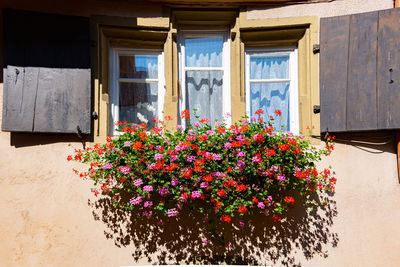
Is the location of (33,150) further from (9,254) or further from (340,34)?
(340,34)

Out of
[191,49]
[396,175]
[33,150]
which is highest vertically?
[191,49]

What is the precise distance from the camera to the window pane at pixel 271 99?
3.90m

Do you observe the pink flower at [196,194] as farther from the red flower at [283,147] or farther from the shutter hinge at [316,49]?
the shutter hinge at [316,49]

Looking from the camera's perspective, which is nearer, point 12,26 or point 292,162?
point 292,162

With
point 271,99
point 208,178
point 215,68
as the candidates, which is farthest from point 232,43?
point 208,178

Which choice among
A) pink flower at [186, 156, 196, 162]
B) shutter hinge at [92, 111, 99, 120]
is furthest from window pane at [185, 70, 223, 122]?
shutter hinge at [92, 111, 99, 120]

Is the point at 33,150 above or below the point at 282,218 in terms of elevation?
above

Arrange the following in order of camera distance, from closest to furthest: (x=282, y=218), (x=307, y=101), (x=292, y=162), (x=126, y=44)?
(x=292, y=162), (x=282, y=218), (x=307, y=101), (x=126, y=44)

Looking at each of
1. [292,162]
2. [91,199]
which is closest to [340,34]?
[292,162]

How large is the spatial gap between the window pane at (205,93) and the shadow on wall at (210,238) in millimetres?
1146

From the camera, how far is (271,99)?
3.92 m

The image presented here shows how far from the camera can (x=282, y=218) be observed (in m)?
3.49

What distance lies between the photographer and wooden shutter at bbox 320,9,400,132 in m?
3.40

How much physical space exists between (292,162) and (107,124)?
192 centimetres
